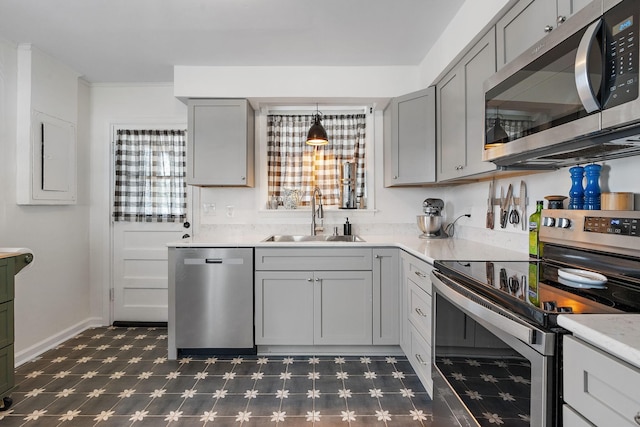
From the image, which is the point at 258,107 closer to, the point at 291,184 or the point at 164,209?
the point at 291,184

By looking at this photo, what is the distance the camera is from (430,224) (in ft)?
9.33

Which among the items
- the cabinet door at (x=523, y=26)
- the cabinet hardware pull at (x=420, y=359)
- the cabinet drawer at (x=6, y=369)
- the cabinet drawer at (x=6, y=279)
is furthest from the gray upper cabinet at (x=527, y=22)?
the cabinet drawer at (x=6, y=369)

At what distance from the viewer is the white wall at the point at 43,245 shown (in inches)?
98.2

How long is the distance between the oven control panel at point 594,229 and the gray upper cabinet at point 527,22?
2.54 ft

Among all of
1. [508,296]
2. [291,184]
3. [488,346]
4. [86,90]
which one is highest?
[86,90]

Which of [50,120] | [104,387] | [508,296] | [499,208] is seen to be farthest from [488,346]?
[50,120]

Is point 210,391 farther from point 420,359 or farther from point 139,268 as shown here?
point 139,268

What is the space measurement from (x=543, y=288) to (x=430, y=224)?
1723mm

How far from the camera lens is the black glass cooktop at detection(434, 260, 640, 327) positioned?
2.95 feet

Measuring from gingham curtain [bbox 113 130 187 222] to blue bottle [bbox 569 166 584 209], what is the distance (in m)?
3.11

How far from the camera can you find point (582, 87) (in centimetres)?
101

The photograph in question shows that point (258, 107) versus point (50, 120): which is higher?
point (258, 107)

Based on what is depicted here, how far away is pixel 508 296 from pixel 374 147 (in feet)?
7.94

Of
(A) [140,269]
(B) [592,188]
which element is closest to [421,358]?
(B) [592,188]
